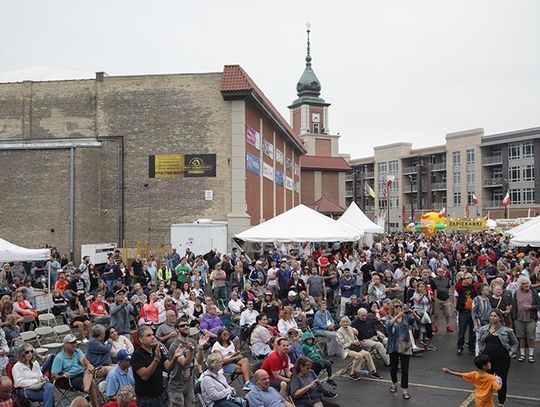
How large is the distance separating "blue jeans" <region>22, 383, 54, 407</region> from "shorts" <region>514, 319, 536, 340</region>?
30.5 ft

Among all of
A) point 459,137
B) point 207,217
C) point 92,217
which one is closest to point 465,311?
point 207,217

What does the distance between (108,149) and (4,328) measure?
75.2 ft

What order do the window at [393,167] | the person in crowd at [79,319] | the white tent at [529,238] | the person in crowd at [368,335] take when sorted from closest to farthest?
1. the person in crowd at [368,335]
2. the person in crowd at [79,319]
3. the white tent at [529,238]
4. the window at [393,167]

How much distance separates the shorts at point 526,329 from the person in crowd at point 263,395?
22.0 feet

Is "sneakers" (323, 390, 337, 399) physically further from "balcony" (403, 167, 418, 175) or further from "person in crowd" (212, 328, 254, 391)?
"balcony" (403, 167, 418, 175)

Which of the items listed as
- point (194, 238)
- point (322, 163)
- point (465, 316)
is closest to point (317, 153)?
point (322, 163)

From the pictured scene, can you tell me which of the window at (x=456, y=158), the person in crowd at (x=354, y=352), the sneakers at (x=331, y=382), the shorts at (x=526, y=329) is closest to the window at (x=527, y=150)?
the window at (x=456, y=158)

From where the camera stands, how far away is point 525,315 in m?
12.3

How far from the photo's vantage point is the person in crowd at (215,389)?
809cm

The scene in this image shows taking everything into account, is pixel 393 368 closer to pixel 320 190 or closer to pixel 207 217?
pixel 207 217

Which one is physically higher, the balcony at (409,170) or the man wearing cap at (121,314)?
the balcony at (409,170)

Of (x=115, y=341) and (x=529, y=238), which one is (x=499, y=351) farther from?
(x=529, y=238)

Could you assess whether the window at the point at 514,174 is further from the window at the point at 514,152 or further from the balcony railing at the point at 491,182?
the balcony railing at the point at 491,182

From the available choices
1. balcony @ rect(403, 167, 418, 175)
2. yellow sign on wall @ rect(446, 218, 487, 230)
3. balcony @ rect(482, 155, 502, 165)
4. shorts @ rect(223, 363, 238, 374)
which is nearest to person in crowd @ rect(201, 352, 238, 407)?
shorts @ rect(223, 363, 238, 374)
